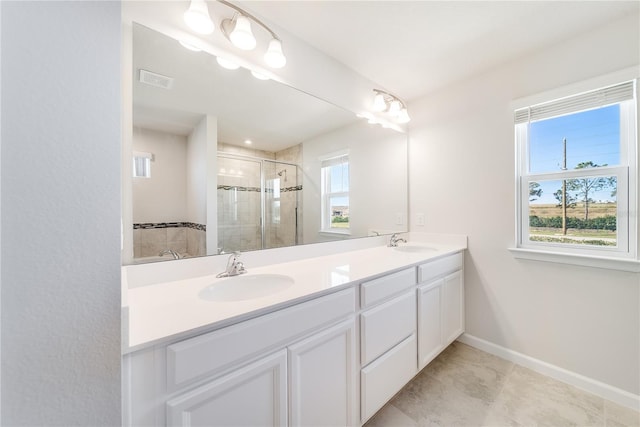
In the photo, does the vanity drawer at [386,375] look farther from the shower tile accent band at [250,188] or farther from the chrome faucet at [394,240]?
the shower tile accent band at [250,188]

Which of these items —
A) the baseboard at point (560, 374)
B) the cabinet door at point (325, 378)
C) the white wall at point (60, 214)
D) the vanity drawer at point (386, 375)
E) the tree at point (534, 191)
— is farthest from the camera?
the tree at point (534, 191)

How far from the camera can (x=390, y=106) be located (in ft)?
7.11

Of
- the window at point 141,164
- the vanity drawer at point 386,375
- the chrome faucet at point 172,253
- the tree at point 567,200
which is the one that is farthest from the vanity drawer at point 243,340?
the tree at point 567,200

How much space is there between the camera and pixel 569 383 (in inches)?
62.4

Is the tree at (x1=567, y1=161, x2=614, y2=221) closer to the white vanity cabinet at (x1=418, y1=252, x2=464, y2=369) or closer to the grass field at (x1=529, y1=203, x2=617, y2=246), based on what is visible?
the grass field at (x1=529, y1=203, x2=617, y2=246)

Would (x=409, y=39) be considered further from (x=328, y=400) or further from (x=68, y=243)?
(x=328, y=400)

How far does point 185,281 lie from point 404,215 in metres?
1.97

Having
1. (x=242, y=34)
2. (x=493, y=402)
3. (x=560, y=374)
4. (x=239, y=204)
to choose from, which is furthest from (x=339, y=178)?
(x=560, y=374)

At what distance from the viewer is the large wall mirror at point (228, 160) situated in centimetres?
109

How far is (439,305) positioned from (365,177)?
1.14m

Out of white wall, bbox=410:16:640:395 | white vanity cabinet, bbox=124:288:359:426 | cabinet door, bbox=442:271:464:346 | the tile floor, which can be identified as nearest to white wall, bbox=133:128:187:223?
white vanity cabinet, bbox=124:288:359:426

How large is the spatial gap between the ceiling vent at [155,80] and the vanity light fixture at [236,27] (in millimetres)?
272

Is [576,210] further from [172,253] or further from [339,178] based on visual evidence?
[172,253]

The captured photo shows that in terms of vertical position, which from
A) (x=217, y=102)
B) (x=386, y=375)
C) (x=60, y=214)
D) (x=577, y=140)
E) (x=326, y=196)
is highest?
(x=217, y=102)
